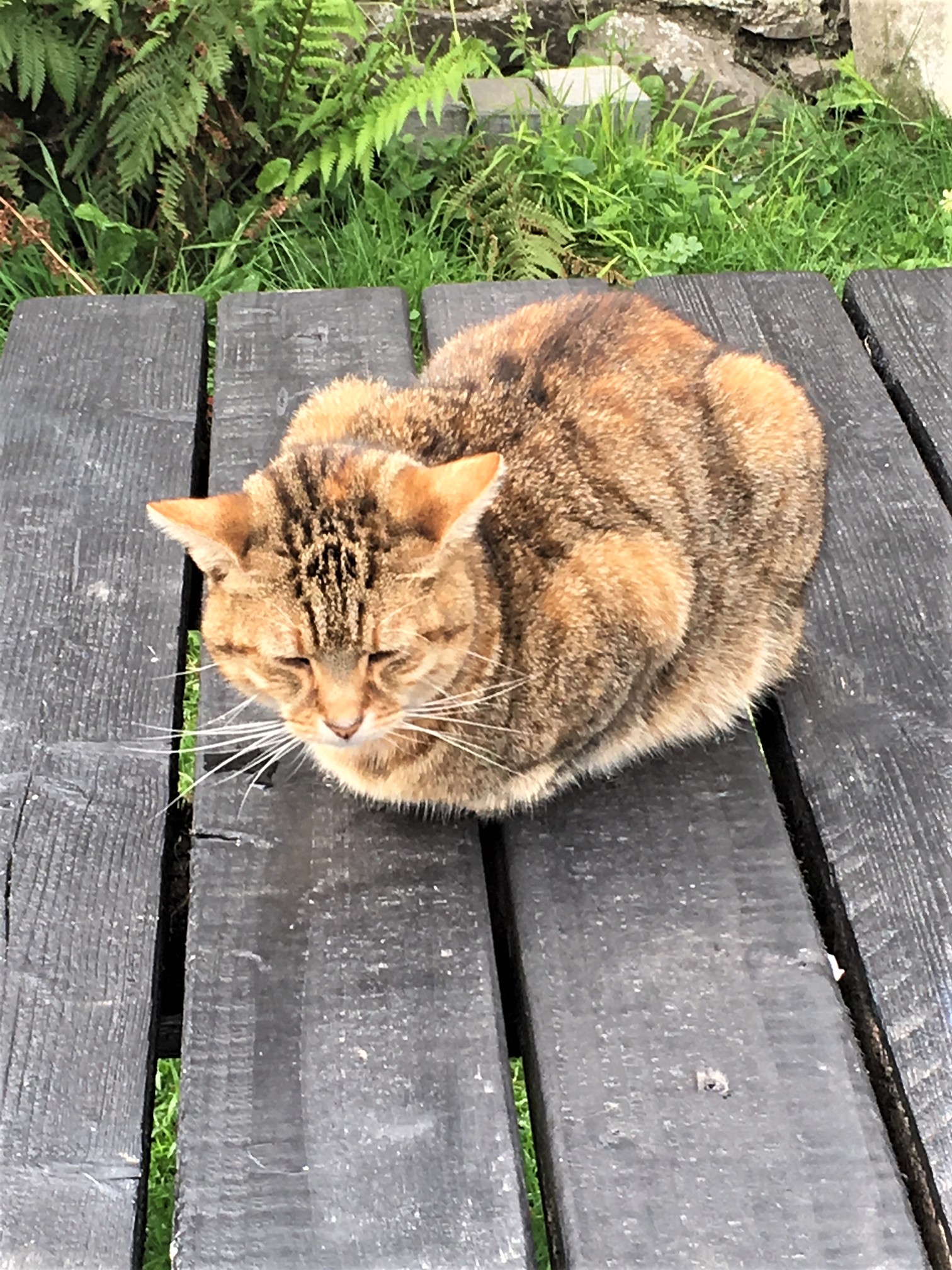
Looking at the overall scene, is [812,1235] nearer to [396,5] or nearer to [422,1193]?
[422,1193]

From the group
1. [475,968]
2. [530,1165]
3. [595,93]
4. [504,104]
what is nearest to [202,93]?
[504,104]

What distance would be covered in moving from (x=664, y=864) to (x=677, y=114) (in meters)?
2.77

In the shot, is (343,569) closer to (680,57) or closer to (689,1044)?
(689,1044)

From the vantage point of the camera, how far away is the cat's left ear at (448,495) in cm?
128

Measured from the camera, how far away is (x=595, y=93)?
129 inches

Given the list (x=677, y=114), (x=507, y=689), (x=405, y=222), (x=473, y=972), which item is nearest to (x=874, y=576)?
(x=507, y=689)

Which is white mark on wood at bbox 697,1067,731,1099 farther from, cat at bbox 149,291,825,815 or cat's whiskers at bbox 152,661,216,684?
cat's whiskers at bbox 152,661,216,684

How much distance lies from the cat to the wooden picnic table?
0.24 feet

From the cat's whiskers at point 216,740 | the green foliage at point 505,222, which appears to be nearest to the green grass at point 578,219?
the green foliage at point 505,222

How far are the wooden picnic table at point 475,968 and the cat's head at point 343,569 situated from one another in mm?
163

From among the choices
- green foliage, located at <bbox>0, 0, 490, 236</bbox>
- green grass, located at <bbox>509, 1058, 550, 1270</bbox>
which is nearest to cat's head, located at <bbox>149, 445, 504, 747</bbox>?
green grass, located at <bbox>509, 1058, 550, 1270</bbox>

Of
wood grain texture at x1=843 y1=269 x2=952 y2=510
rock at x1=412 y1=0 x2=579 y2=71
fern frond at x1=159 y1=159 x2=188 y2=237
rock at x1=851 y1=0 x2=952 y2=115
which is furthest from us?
rock at x1=412 y1=0 x2=579 y2=71

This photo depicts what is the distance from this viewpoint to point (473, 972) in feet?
4.05

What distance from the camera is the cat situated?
1.33m
